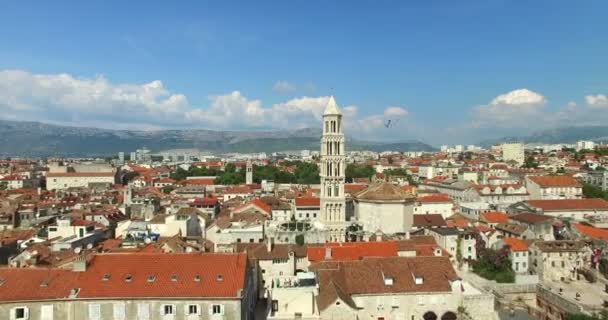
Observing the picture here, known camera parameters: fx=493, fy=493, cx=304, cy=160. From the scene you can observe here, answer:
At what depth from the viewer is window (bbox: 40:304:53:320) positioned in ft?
84.5

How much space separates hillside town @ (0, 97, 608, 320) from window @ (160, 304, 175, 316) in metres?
0.05

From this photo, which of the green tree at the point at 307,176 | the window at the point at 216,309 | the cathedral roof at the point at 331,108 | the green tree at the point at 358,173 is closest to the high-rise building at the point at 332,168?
the cathedral roof at the point at 331,108

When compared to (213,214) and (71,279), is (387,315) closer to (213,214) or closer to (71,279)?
(71,279)

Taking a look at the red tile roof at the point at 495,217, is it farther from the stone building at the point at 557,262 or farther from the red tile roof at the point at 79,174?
the red tile roof at the point at 79,174

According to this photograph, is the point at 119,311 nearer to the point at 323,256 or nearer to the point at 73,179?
the point at 323,256

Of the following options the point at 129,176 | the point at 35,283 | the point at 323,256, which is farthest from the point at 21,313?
the point at 129,176

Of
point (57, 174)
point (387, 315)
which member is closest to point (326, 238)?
point (387, 315)

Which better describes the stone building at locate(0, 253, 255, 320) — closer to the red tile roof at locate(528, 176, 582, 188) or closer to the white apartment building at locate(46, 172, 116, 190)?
the red tile roof at locate(528, 176, 582, 188)

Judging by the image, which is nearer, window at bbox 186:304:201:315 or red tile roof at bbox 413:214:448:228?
window at bbox 186:304:201:315

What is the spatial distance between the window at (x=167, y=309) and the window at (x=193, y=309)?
2.59 ft

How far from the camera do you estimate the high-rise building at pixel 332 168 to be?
55875 millimetres

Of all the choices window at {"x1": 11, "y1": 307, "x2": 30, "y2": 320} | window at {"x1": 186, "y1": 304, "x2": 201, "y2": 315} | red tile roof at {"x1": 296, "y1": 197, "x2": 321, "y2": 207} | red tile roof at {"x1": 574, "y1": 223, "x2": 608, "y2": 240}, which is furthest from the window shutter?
Result: red tile roof at {"x1": 574, "y1": 223, "x2": 608, "y2": 240}

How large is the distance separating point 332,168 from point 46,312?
35.3 metres

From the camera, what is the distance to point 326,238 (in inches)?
1989
